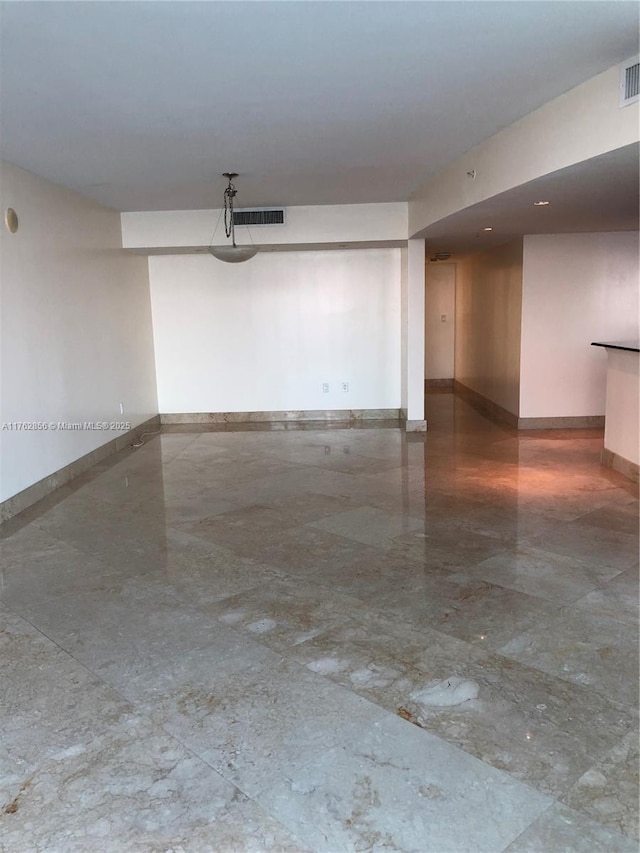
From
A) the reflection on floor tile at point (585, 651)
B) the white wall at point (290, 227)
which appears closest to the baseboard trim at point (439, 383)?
the white wall at point (290, 227)

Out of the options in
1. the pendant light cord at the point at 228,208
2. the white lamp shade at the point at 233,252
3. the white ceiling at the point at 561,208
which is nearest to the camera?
the white ceiling at the point at 561,208

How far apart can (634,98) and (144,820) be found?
3564 mm

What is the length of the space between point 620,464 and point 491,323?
12.5 ft

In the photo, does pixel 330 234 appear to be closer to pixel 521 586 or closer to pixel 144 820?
pixel 521 586

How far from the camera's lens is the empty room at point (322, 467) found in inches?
77.2

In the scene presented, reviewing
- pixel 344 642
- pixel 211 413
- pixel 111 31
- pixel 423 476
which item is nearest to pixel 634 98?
pixel 111 31

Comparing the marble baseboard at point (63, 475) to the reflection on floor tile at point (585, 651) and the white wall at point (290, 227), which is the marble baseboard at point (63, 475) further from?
the reflection on floor tile at point (585, 651)

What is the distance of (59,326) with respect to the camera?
5.46m

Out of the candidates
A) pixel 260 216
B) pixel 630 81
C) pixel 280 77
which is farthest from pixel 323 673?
pixel 260 216

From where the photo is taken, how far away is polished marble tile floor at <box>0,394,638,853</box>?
71.1 inches

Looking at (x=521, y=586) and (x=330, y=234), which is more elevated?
(x=330, y=234)

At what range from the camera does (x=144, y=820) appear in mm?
1801

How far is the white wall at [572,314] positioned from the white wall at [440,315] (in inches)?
148

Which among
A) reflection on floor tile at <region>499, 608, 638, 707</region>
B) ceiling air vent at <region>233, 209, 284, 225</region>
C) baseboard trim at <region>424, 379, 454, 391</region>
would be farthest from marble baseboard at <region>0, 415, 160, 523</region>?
baseboard trim at <region>424, 379, 454, 391</region>
